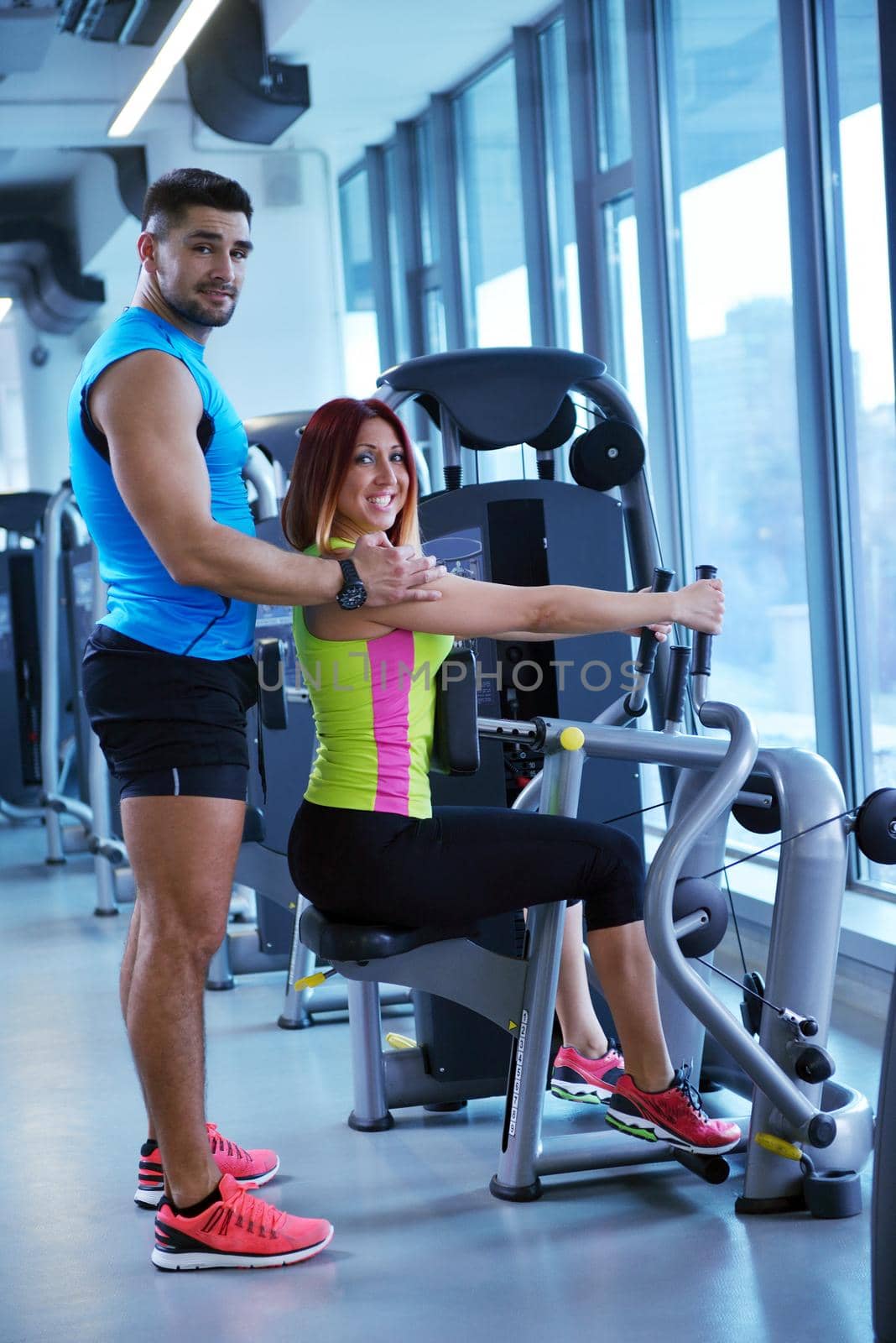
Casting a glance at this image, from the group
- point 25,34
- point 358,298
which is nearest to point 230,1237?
point 25,34

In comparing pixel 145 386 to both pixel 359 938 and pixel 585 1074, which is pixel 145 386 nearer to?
pixel 359 938

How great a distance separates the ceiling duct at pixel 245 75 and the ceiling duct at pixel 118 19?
0.95 ft

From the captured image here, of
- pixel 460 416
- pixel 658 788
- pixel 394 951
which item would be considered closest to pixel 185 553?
pixel 394 951

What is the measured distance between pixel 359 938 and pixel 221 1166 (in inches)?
26.5

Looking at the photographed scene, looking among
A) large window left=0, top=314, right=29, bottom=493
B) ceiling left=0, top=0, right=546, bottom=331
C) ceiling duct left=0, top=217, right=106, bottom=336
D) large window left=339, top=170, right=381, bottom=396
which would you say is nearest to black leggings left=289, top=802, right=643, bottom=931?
ceiling left=0, top=0, right=546, bottom=331

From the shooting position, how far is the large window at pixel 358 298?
799 centimetres

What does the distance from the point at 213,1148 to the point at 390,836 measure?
774 millimetres

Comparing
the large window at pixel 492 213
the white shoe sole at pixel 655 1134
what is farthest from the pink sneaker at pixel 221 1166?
the large window at pixel 492 213

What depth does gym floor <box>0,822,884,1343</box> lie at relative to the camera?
6.81 feet

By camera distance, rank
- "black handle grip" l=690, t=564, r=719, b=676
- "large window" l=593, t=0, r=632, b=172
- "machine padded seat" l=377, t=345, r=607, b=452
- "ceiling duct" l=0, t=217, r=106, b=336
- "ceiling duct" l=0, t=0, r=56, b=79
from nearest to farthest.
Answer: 1. "black handle grip" l=690, t=564, r=719, b=676
2. "machine padded seat" l=377, t=345, r=607, b=452
3. "large window" l=593, t=0, r=632, b=172
4. "ceiling duct" l=0, t=0, r=56, b=79
5. "ceiling duct" l=0, t=217, r=106, b=336

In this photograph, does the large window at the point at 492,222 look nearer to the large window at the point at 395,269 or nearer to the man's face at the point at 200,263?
the large window at the point at 395,269

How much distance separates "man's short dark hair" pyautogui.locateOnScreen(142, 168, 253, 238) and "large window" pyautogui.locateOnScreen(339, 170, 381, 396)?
5.71 meters

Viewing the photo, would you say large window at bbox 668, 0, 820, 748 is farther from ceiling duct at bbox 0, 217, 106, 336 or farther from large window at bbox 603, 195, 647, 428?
ceiling duct at bbox 0, 217, 106, 336

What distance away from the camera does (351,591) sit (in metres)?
2.19
